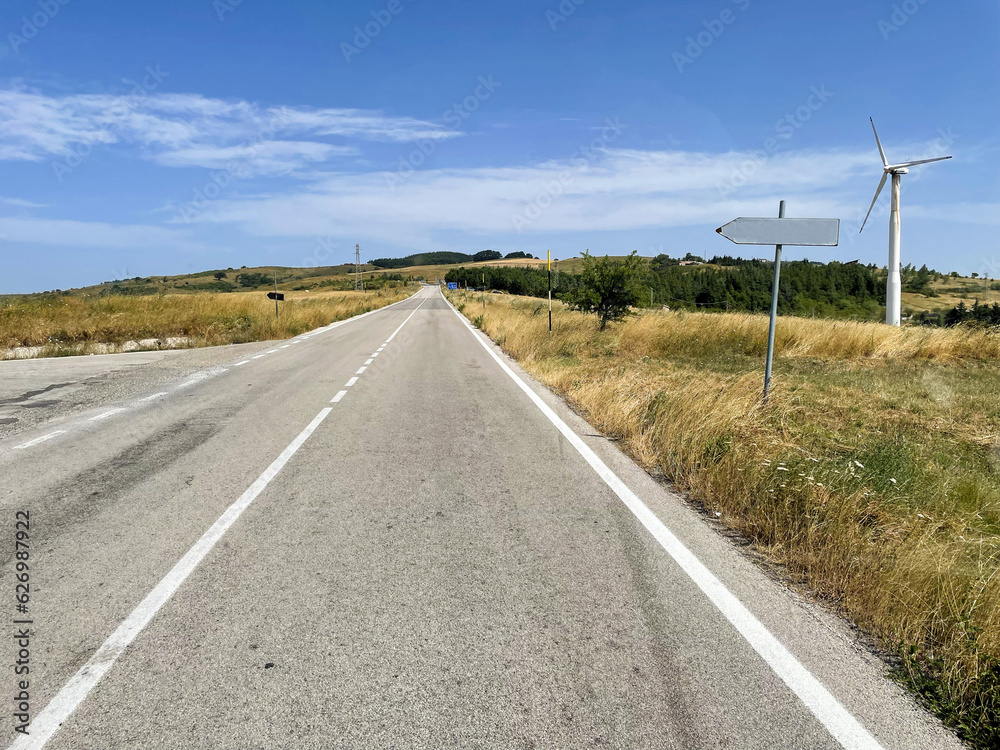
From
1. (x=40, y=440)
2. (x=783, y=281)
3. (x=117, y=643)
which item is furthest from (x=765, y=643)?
(x=783, y=281)

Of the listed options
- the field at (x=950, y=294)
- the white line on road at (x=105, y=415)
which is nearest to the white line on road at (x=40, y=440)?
the white line on road at (x=105, y=415)

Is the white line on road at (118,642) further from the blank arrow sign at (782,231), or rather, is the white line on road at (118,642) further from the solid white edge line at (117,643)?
the blank arrow sign at (782,231)

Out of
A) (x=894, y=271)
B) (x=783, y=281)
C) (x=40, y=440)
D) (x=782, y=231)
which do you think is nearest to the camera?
(x=782, y=231)

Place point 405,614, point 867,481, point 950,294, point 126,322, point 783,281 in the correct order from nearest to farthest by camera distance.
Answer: point 405,614, point 867,481, point 126,322, point 950,294, point 783,281

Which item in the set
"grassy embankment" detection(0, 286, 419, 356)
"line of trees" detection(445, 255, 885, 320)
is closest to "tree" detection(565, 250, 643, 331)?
"grassy embankment" detection(0, 286, 419, 356)

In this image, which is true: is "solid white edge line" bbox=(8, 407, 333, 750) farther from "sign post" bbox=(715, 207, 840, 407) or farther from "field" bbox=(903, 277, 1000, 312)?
"field" bbox=(903, 277, 1000, 312)

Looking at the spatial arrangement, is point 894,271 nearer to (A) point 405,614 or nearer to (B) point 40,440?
(A) point 405,614

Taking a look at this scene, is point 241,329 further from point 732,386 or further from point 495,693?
point 495,693

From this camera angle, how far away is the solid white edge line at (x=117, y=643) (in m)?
2.27

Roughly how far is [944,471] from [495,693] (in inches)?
220

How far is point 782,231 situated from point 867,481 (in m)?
3.04

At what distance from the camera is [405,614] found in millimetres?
3098

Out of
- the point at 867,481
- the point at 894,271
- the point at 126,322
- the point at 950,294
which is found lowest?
the point at 867,481

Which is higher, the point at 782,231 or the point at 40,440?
the point at 782,231
